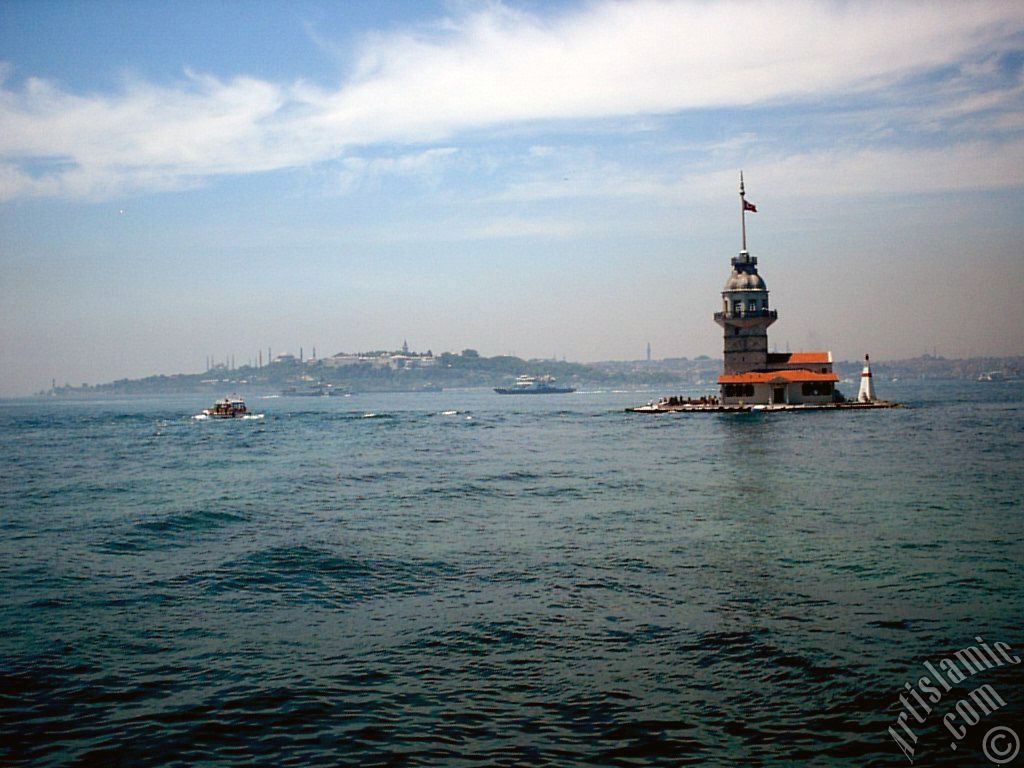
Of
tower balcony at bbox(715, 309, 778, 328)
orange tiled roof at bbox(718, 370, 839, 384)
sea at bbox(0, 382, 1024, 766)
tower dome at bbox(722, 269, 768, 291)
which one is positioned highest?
tower dome at bbox(722, 269, 768, 291)

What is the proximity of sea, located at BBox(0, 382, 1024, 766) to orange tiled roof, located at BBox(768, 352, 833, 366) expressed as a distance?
6508cm

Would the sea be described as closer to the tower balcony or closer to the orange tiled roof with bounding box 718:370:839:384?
the orange tiled roof with bounding box 718:370:839:384

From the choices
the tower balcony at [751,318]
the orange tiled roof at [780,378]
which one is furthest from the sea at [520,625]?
the tower balcony at [751,318]

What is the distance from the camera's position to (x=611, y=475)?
38094 millimetres

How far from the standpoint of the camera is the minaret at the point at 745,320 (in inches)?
3905

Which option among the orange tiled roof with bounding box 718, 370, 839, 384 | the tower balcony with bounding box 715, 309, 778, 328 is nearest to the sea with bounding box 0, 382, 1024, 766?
the orange tiled roof with bounding box 718, 370, 839, 384

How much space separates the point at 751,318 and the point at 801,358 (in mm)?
7265

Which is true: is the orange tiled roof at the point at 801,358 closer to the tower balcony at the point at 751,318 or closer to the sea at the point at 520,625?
the tower balcony at the point at 751,318

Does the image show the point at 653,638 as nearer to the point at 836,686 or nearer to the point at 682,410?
the point at 836,686

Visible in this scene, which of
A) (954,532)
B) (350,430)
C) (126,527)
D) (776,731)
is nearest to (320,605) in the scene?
(776,731)

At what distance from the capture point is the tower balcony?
325 ft

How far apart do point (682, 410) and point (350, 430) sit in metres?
37.6

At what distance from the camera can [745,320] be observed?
99.2 m

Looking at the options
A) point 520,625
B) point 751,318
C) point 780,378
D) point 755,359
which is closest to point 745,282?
point 751,318
